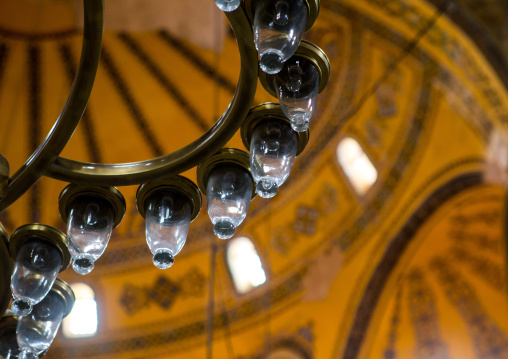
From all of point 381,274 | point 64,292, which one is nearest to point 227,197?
point 64,292

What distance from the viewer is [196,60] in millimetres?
8391

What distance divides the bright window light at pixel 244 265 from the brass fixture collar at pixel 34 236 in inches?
220

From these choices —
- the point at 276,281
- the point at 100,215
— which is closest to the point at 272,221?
the point at 276,281

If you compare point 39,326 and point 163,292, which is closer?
point 39,326

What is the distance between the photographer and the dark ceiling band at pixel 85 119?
337 inches

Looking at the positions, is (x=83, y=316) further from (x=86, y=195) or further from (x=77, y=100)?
(x=77, y=100)

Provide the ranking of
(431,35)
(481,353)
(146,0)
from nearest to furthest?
1. (431,35)
2. (481,353)
3. (146,0)

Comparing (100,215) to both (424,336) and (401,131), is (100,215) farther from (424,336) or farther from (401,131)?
(424,336)

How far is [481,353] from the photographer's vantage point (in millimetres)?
7336

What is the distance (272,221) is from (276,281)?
25.6 inches

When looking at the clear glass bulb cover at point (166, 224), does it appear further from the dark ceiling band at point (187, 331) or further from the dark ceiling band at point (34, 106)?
the dark ceiling band at point (34, 106)

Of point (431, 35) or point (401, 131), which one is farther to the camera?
point (401, 131)

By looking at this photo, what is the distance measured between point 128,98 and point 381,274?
360cm

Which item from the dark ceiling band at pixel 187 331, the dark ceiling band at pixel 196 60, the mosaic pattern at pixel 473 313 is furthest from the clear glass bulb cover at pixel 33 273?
the dark ceiling band at pixel 196 60
